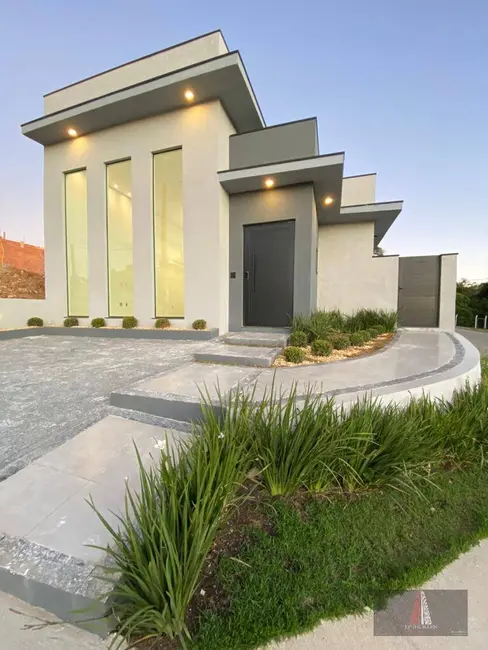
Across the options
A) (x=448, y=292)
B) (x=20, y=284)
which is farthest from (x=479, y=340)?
(x=20, y=284)

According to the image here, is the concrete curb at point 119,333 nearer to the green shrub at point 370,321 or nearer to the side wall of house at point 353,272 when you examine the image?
the green shrub at point 370,321

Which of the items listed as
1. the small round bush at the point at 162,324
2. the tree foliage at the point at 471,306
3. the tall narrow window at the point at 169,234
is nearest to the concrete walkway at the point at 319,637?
the small round bush at the point at 162,324

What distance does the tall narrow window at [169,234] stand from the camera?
23.5 feet

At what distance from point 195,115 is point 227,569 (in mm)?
8353

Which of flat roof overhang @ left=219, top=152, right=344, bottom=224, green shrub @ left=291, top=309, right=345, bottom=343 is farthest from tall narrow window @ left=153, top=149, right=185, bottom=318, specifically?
green shrub @ left=291, top=309, right=345, bottom=343

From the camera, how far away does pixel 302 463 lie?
1750 mm

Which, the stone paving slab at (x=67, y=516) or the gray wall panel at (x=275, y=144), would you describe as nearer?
the stone paving slab at (x=67, y=516)

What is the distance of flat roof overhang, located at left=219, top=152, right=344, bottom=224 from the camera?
18.9 feet

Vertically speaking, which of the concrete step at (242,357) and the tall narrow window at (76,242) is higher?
the tall narrow window at (76,242)

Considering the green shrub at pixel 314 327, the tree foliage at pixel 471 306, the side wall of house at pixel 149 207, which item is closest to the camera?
the green shrub at pixel 314 327

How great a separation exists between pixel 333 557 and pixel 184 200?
7.32 meters

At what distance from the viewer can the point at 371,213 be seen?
859 cm

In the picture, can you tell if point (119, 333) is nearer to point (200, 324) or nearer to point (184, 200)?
point (200, 324)

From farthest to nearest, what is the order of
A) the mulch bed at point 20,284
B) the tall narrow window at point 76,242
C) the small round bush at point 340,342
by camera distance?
the mulch bed at point 20,284
the tall narrow window at point 76,242
the small round bush at point 340,342
